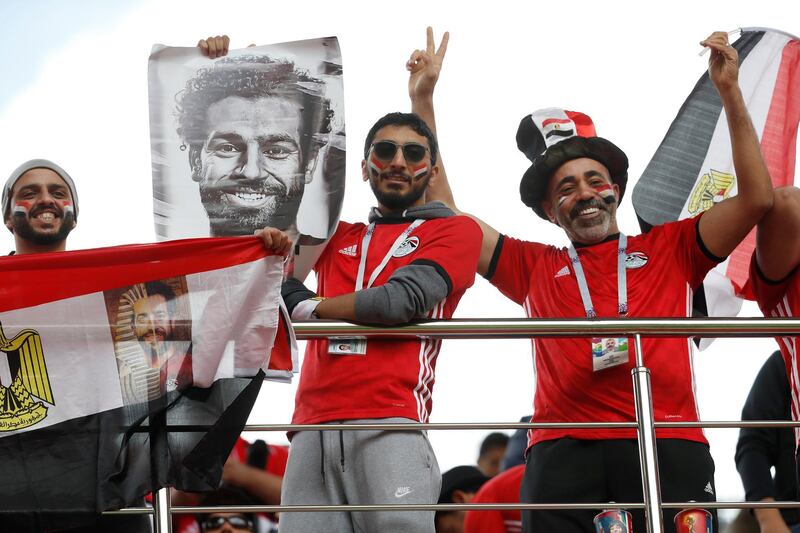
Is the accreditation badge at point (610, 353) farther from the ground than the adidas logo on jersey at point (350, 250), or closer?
closer

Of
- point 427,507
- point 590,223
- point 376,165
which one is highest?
point 376,165

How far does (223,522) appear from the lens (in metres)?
4.71

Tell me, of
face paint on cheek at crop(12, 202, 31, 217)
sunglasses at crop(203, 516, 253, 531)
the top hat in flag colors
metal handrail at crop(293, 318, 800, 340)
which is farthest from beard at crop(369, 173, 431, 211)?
sunglasses at crop(203, 516, 253, 531)

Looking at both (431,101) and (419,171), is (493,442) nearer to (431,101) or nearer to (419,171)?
(431,101)

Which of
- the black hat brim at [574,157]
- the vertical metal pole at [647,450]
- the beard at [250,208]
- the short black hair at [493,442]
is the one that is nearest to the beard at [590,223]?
the black hat brim at [574,157]

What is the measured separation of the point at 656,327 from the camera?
3453 millimetres

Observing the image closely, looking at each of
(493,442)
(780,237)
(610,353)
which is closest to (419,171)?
(610,353)

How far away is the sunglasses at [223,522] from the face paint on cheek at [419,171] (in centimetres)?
159

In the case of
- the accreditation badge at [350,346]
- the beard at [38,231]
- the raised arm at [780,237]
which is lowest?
the accreditation badge at [350,346]

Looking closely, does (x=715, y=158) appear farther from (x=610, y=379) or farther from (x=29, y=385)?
(x=29, y=385)

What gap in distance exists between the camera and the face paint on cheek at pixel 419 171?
396cm

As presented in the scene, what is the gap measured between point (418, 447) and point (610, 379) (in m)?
0.64

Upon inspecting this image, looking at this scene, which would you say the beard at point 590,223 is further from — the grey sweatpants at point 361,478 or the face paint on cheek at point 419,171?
the grey sweatpants at point 361,478

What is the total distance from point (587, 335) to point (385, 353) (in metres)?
0.58
